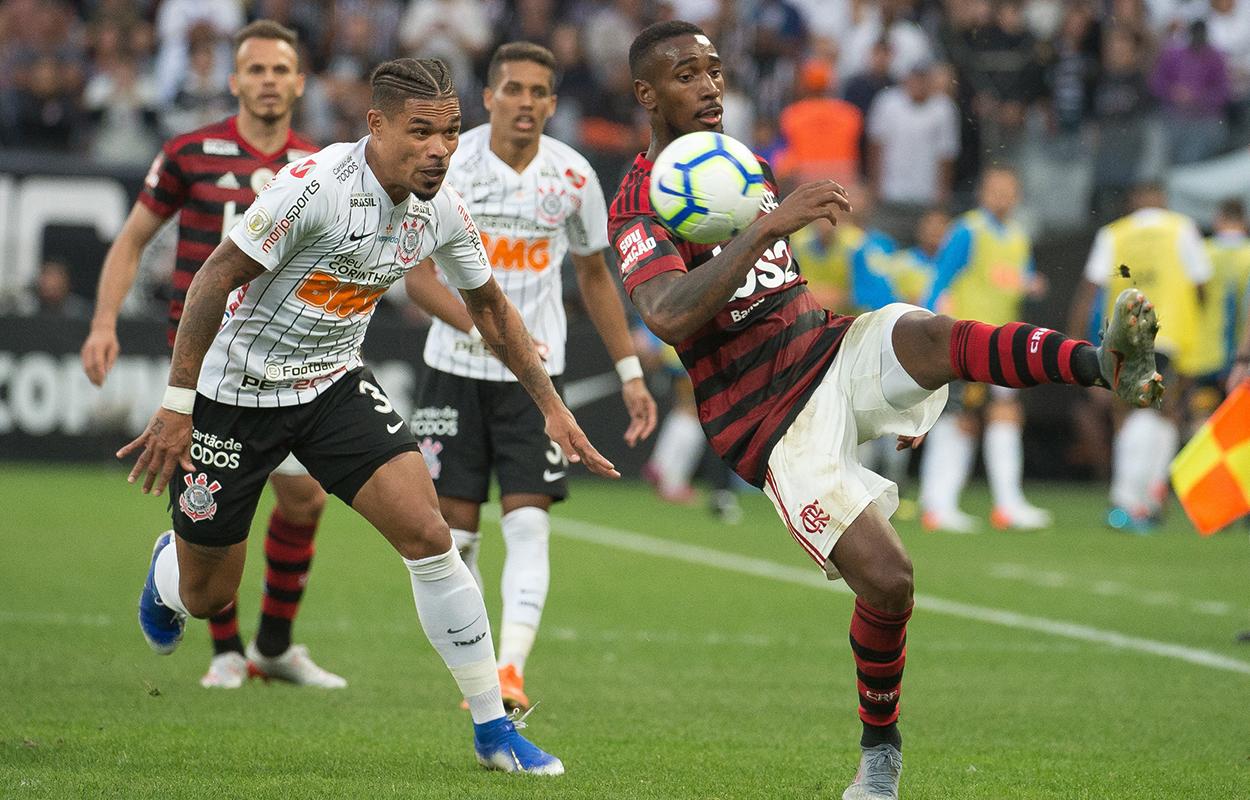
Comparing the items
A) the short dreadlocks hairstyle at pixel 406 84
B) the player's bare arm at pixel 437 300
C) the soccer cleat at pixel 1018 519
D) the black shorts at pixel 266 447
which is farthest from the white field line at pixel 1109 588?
the short dreadlocks hairstyle at pixel 406 84

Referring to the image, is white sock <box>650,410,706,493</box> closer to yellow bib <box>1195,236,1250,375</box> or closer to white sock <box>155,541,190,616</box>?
yellow bib <box>1195,236,1250,375</box>

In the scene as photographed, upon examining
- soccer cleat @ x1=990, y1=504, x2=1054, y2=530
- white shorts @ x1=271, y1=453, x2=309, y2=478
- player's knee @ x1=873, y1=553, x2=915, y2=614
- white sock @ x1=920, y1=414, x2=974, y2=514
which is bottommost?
soccer cleat @ x1=990, y1=504, x2=1054, y2=530

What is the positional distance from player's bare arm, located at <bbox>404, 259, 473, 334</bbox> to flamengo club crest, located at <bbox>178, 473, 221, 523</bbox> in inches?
57.8

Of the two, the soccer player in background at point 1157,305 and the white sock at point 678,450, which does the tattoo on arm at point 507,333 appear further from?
the white sock at point 678,450

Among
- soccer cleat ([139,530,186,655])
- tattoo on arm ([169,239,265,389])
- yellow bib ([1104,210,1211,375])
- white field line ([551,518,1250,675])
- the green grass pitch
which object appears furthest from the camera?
yellow bib ([1104,210,1211,375])

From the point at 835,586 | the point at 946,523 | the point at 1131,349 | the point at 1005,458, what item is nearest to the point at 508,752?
the point at 1131,349

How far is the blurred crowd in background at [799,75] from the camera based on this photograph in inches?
692

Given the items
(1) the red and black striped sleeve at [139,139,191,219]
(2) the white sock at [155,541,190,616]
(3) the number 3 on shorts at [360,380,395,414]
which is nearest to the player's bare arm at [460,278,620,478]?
(3) the number 3 on shorts at [360,380,395,414]

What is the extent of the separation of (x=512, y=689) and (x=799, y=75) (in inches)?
529

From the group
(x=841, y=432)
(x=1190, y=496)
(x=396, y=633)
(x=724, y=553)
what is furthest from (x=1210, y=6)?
(x=841, y=432)

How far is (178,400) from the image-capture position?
17.1 ft

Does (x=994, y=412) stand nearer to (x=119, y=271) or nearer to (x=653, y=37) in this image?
(x=119, y=271)

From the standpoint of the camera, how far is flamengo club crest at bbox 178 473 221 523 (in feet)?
19.6

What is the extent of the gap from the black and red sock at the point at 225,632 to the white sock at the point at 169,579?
920mm
